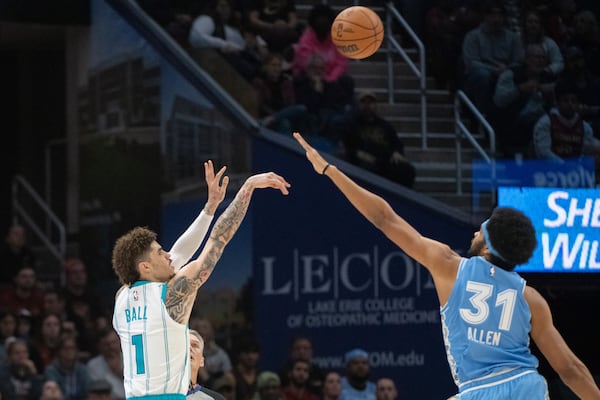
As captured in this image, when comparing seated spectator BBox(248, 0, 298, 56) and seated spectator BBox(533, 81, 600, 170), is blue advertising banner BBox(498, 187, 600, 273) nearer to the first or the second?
seated spectator BBox(533, 81, 600, 170)

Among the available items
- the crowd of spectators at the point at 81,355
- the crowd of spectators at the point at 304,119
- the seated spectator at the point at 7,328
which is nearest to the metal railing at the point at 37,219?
the crowd of spectators at the point at 304,119

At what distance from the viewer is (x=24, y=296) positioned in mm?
11844

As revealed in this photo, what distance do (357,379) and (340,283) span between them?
3.53 ft

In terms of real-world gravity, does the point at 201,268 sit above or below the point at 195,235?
below

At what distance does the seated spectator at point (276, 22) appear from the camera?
12695 millimetres

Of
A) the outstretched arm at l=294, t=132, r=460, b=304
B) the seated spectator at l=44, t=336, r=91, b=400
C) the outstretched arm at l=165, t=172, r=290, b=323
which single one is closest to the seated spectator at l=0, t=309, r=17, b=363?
the seated spectator at l=44, t=336, r=91, b=400

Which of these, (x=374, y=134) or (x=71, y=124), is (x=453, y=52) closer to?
(x=374, y=134)

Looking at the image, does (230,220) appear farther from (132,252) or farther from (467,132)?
(467,132)

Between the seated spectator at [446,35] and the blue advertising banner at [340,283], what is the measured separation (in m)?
2.06

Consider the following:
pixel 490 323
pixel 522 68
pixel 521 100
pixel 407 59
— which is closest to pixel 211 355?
pixel 407 59

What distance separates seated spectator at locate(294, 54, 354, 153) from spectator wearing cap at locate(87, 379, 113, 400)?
3130 mm

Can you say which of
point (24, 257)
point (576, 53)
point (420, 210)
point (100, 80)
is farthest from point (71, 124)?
point (576, 53)

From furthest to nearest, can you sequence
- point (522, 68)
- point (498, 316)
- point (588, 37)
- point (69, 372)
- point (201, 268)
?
point (588, 37) < point (522, 68) < point (69, 372) < point (201, 268) < point (498, 316)

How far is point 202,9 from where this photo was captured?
41.1ft
